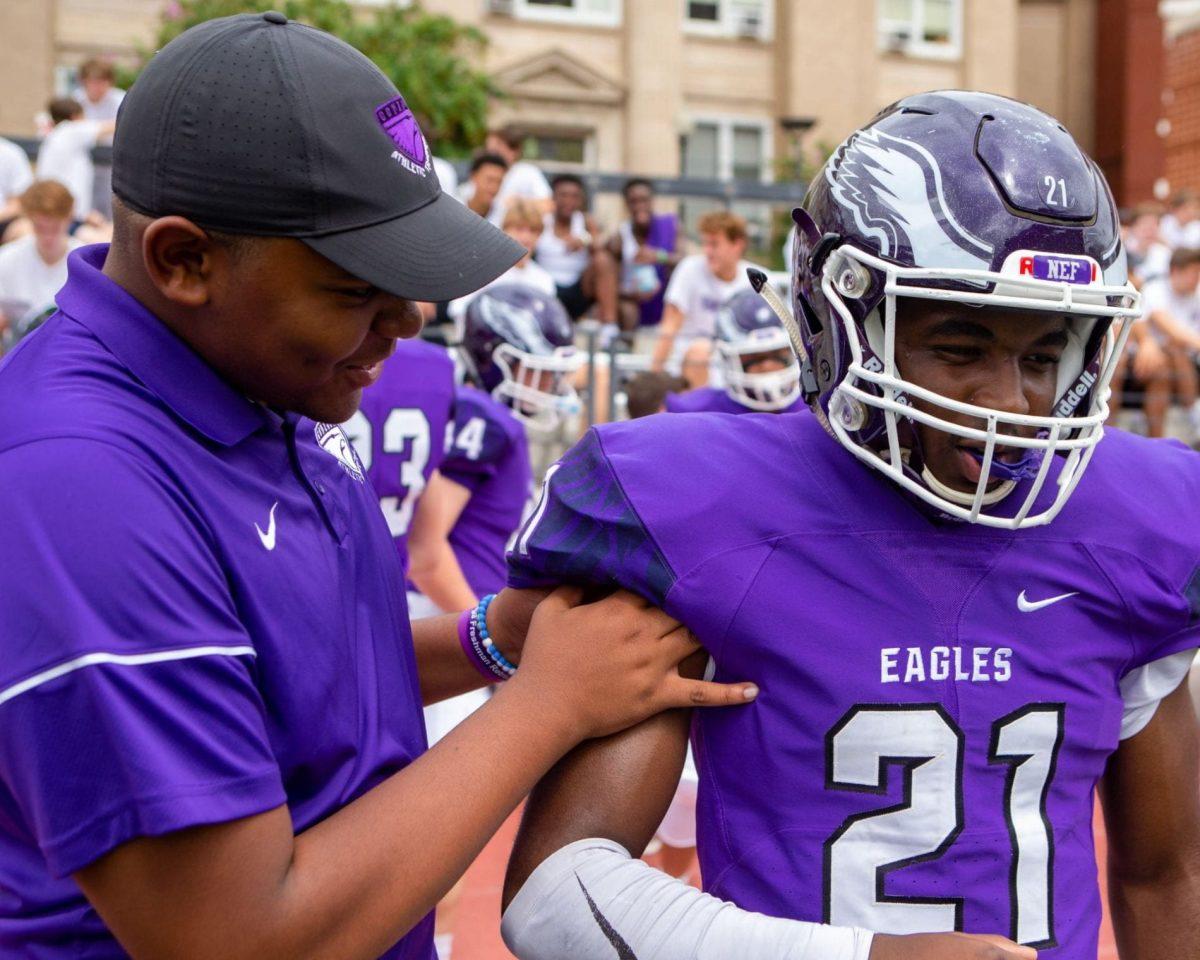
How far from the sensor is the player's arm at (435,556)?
4.18 metres

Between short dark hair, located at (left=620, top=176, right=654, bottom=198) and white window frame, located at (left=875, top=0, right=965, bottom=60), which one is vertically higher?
white window frame, located at (left=875, top=0, right=965, bottom=60)

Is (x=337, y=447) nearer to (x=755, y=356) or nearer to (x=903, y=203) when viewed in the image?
(x=903, y=203)

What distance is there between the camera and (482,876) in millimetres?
4512

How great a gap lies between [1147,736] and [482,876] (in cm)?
295

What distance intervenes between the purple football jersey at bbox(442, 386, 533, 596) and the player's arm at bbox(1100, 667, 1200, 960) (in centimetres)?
276

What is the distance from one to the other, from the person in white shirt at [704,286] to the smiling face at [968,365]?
673 centimetres

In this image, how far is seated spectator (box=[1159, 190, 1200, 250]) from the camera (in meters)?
12.0

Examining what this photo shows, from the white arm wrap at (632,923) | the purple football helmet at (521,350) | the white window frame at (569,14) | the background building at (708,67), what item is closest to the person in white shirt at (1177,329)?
the purple football helmet at (521,350)

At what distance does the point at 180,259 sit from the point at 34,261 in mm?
6076

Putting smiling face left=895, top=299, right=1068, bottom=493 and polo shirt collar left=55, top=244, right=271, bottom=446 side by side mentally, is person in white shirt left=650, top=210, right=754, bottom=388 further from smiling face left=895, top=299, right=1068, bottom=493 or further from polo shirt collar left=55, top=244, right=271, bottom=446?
polo shirt collar left=55, top=244, right=271, bottom=446

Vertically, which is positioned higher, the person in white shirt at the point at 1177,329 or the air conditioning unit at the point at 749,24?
the air conditioning unit at the point at 749,24

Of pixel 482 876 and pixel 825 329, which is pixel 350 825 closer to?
pixel 825 329

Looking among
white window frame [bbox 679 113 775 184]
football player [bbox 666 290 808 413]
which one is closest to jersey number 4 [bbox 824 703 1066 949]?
Result: football player [bbox 666 290 808 413]

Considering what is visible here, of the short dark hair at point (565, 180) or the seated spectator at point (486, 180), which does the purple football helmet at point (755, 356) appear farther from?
the short dark hair at point (565, 180)
